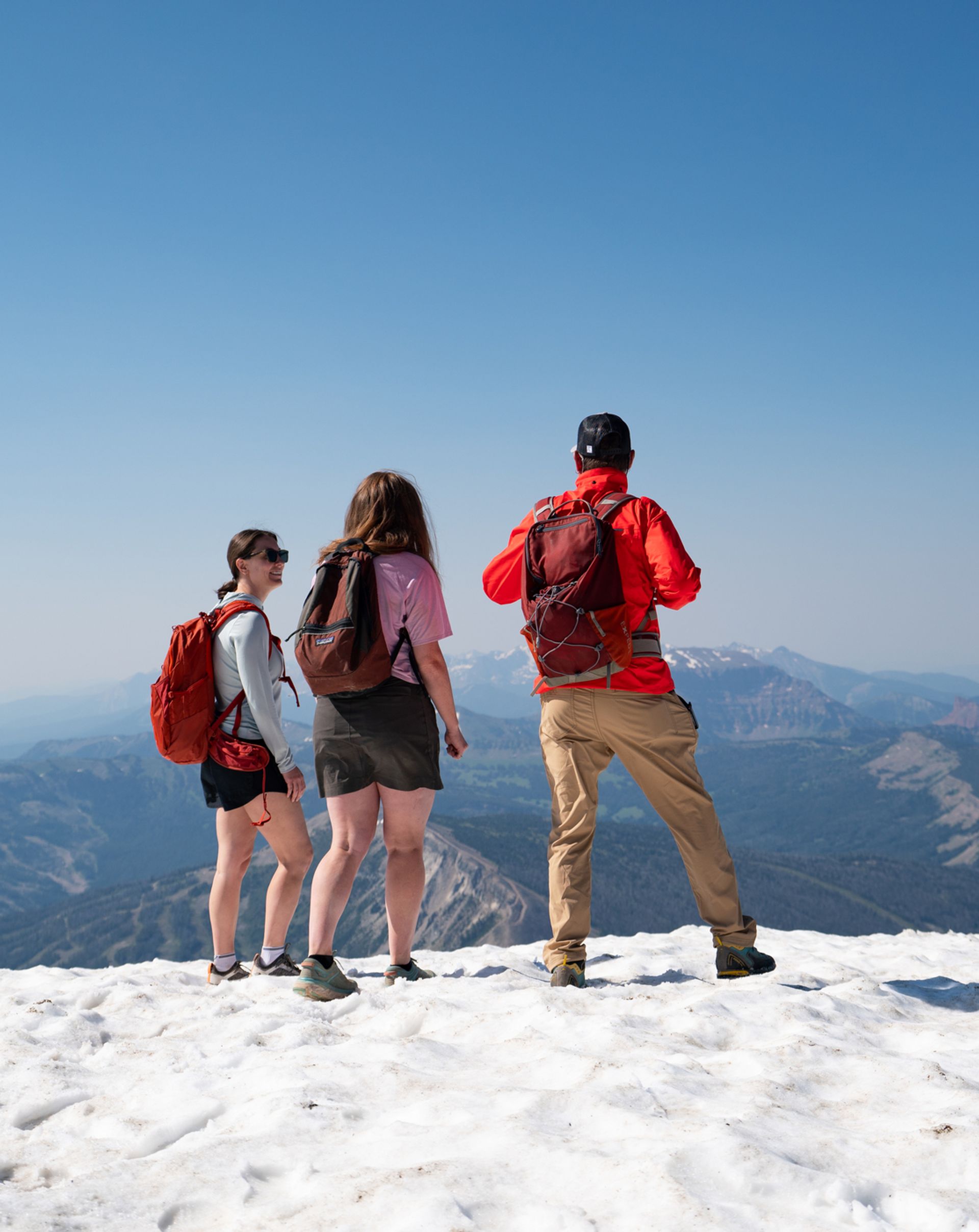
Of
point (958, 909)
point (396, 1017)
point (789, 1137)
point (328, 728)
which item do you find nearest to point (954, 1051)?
point (789, 1137)

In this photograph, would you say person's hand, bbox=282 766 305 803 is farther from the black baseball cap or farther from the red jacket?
the black baseball cap

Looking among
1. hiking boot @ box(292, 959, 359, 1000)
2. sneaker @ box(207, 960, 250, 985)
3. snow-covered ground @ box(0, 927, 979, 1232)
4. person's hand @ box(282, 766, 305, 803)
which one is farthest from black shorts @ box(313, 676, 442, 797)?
sneaker @ box(207, 960, 250, 985)

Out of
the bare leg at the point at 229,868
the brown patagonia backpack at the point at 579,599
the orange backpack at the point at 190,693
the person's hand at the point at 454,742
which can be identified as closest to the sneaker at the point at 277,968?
the bare leg at the point at 229,868

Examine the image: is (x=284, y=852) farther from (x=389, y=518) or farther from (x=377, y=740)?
(x=389, y=518)

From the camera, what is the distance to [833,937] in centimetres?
952

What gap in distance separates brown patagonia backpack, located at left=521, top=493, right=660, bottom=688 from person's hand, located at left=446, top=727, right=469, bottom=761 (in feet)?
2.40

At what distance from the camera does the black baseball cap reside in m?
6.32

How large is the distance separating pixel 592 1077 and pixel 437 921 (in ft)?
662

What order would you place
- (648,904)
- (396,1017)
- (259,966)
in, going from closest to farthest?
(396,1017), (259,966), (648,904)

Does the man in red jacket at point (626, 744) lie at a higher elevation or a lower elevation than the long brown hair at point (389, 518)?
lower

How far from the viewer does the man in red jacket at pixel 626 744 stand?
19.4ft

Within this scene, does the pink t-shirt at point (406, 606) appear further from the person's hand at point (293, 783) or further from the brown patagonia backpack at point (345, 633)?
the person's hand at point (293, 783)

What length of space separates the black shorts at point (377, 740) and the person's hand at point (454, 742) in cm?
11

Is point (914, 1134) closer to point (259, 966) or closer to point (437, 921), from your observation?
point (259, 966)
